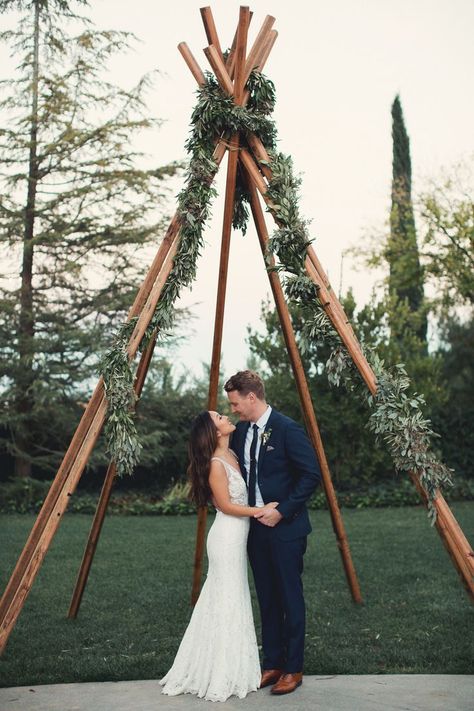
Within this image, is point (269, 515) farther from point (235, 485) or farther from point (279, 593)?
point (279, 593)

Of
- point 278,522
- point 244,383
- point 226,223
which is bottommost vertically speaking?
point 278,522

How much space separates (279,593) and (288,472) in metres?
0.71

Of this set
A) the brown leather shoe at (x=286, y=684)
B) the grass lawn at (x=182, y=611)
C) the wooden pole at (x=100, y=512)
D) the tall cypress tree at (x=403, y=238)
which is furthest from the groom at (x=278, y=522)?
the tall cypress tree at (x=403, y=238)

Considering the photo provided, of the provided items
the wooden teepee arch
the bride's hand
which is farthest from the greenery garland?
the bride's hand

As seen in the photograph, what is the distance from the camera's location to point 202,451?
4980 mm

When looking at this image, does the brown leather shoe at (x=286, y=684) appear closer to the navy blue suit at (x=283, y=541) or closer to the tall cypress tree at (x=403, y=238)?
the navy blue suit at (x=283, y=541)

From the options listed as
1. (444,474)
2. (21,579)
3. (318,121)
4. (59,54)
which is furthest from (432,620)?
(59,54)

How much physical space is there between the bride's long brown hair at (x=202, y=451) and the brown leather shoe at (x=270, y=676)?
110cm

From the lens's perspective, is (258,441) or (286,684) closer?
(286,684)

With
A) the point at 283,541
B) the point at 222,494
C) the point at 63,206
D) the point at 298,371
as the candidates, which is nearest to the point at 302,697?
the point at 283,541

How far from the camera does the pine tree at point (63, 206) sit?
17.1 metres

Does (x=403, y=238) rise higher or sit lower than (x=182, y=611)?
higher

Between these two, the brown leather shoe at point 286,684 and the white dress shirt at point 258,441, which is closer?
the brown leather shoe at point 286,684

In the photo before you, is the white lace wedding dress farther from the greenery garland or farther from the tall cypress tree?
the tall cypress tree
